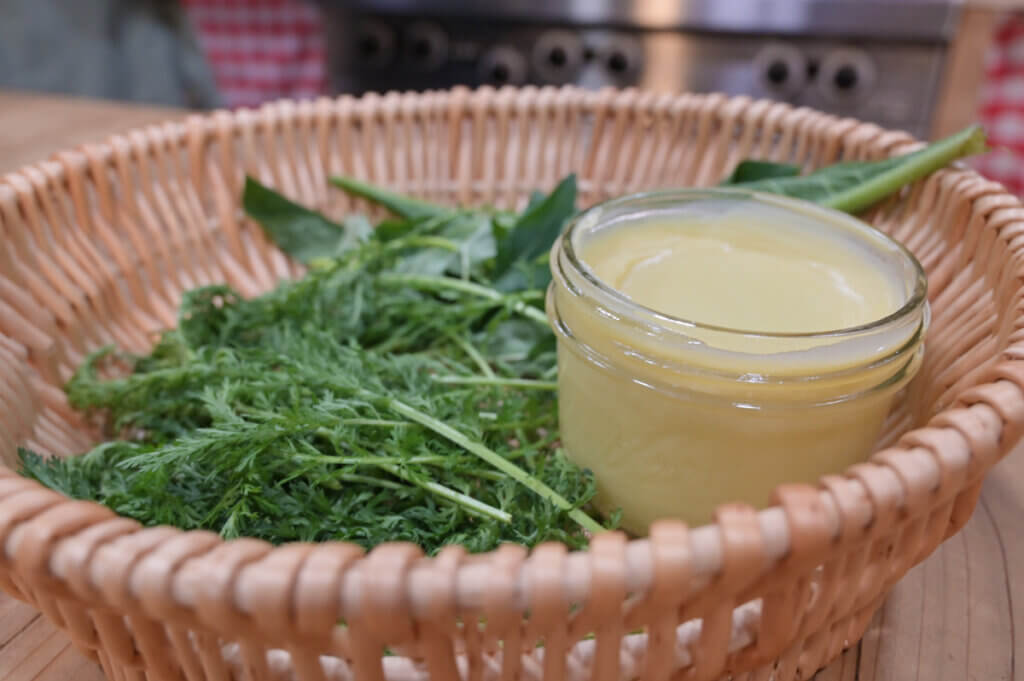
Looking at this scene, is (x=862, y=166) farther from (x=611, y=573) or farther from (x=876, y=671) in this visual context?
(x=611, y=573)

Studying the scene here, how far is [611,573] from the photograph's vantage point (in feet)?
0.92

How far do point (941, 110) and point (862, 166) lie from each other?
1.06 meters

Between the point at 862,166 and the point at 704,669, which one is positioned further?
the point at 862,166

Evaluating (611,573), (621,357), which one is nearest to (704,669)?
(611,573)

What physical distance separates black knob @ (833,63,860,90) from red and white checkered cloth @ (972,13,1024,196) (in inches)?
9.3

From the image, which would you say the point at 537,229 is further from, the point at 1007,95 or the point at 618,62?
the point at 1007,95

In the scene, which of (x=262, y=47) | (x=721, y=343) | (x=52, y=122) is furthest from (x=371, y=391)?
(x=262, y=47)

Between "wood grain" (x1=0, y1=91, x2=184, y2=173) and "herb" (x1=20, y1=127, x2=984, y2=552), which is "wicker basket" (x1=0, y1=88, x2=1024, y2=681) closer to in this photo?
"herb" (x1=20, y1=127, x2=984, y2=552)

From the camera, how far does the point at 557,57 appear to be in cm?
170

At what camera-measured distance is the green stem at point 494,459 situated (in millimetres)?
501

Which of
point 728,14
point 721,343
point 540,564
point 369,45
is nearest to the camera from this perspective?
point 540,564

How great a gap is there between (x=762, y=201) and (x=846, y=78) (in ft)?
3.79

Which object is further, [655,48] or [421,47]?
[421,47]

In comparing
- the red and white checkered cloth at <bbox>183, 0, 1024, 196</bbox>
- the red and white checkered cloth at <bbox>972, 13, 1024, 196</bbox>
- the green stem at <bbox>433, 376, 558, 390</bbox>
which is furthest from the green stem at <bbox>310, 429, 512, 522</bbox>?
the red and white checkered cloth at <bbox>183, 0, 1024, 196</bbox>
